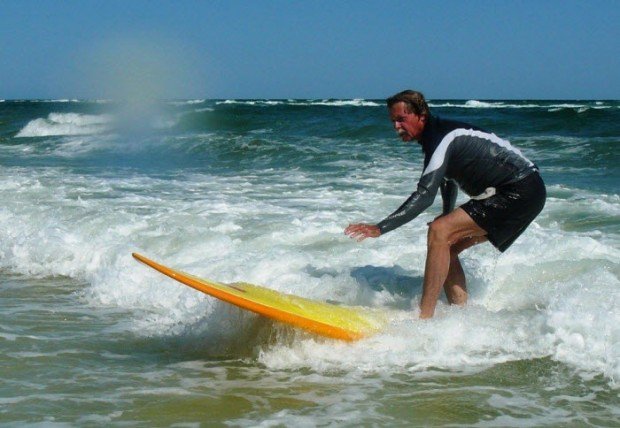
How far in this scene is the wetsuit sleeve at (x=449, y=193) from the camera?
4949mm

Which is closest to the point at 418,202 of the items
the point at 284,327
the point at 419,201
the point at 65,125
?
the point at 419,201

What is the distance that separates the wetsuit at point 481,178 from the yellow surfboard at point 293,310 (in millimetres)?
585

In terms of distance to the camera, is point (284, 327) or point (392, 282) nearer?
point (284, 327)

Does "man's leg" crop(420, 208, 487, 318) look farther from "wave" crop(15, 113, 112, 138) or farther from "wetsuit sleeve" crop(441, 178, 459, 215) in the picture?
"wave" crop(15, 113, 112, 138)

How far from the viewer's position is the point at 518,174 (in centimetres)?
468

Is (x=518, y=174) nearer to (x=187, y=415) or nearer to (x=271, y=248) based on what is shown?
(x=187, y=415)

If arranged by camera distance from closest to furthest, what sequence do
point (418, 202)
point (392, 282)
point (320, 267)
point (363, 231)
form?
point (363, 231) → point (418, 202) → point (392, 282) → point (320, 267)

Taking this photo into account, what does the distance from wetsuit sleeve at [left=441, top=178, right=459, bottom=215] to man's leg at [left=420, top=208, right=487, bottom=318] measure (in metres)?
0.28

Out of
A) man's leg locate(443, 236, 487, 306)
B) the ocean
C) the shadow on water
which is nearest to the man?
man's leg locate(443, 236, 487, 306)

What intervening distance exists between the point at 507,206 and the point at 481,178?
215mm

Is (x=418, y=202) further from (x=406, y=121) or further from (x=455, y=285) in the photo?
(x=455, y=285)

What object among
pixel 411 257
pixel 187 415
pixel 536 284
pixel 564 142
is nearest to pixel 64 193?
pixel 411 257

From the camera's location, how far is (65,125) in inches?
1414

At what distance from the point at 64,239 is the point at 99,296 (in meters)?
1.85
